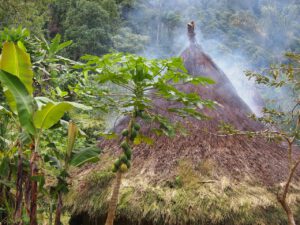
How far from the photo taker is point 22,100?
2105mm

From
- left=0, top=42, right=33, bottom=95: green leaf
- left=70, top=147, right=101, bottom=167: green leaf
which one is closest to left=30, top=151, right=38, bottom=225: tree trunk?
left=70, top=147, right=101, bottom=167: green leaf

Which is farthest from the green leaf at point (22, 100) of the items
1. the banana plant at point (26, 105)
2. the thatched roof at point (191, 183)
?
the thatched roof at point (191, 183)

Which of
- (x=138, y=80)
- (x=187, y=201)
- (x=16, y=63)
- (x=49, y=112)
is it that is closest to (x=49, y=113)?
(x=49, y=112)

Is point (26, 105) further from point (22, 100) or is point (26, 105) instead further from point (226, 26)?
point (226, 26)

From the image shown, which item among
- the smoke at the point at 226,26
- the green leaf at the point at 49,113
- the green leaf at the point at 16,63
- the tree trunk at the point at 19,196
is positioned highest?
the green leaf at the point at 16,63

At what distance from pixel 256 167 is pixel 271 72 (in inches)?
59.5

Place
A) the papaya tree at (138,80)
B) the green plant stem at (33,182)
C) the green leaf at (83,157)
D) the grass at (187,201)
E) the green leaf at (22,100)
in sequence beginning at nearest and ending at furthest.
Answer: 1. the green leaf at (22,100)
2. the green plant stem at (33,182)
3. the papaya tree at (138,80)
4. the green leaf at (83,157)
5. the grass at (187,201)

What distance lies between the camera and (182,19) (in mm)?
18406

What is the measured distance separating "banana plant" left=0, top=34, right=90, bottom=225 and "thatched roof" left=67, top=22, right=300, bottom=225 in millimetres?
1504

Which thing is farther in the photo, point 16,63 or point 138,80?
point 138,80

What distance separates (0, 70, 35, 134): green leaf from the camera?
6.72 feet

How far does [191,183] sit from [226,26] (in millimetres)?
17063

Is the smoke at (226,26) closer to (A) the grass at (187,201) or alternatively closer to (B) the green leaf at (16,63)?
(A) the grass at (187,201)

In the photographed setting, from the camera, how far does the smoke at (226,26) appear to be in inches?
675
